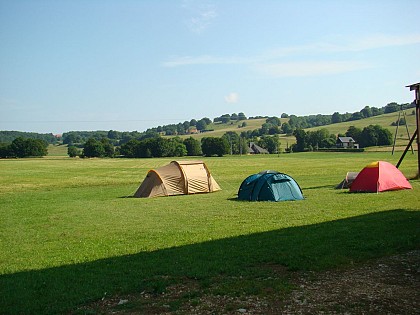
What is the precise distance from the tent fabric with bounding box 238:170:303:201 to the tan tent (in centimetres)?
646

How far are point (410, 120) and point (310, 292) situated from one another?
132911mm

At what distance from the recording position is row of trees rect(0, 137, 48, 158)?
118250mm

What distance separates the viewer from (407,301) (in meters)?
6.81

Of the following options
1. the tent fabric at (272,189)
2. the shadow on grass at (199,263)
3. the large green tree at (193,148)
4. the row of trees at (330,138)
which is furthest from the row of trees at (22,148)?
the shadow on grass at (199,263)

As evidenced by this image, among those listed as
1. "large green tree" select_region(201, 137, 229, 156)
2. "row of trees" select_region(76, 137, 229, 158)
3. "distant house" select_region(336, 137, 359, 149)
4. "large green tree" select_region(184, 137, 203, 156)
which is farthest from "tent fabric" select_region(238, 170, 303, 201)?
"distant house" select_region(336, 137, 359, 149)

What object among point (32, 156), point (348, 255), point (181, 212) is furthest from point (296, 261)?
point (32, 156)

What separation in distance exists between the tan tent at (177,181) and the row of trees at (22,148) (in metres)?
102

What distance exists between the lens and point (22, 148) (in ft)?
395

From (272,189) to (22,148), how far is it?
112m

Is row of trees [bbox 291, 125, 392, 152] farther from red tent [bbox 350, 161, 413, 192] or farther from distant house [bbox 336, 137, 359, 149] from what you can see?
red tent [bbox 350, 161, 413, 192]

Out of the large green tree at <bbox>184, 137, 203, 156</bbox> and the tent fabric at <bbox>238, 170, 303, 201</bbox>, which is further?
the large green tree at <bbox>184, 137, 203, 156</bbox>

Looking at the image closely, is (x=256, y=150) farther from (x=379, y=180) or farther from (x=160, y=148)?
(x=379, y=180)

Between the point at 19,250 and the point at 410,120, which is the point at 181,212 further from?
the point at 410,120

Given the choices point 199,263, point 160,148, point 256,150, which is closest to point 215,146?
point 160,148
